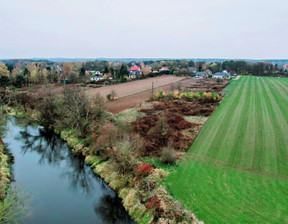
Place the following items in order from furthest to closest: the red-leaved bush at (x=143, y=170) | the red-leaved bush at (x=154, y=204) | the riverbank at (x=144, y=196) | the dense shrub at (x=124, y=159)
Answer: the red-leaved bush at (x=143, y=170)
the dense shrub at (x=124, y=159)
the red-leaved bush at (x=154, y=204)
the riverbank at (x=144, y=196)

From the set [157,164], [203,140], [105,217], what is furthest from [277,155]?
[105,217]

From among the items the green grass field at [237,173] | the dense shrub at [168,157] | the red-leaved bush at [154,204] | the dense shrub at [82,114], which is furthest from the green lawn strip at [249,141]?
the dense shrub at [82,114]

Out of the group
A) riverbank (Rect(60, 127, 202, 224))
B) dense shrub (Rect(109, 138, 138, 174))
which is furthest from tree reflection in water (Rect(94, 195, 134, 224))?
dense shrub (Rect(109, 138, 138, 174))

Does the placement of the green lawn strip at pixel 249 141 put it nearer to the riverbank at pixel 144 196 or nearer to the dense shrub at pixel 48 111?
the riverbank at pixel 144 196

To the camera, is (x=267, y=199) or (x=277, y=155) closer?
(x=267, y=199)

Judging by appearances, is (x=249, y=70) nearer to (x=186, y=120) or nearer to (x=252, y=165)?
(x=186, y=120)

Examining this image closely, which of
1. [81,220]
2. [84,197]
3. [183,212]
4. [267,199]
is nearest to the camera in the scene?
[183,212]
